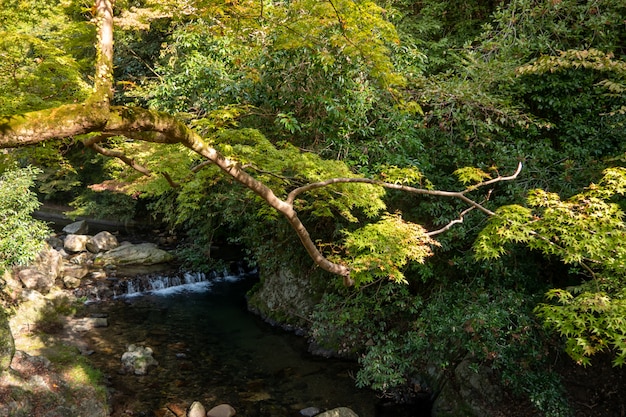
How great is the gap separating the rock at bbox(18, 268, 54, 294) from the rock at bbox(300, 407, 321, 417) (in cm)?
814

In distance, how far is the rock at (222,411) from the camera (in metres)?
7.21

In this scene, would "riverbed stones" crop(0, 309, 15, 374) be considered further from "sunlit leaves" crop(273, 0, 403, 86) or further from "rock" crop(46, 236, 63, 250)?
"rock" crop(46, 236, 63, 250)

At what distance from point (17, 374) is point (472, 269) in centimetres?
822

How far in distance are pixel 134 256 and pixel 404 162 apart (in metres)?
12.2

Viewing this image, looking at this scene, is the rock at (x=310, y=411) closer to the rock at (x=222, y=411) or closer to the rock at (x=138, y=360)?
the rock at (x=222, y=411)

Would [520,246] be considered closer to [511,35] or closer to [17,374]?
[511,35]

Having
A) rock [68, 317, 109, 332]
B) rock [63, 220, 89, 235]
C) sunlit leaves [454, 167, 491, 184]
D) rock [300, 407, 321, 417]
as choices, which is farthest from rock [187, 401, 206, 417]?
rock [63, 220, 89, 235]

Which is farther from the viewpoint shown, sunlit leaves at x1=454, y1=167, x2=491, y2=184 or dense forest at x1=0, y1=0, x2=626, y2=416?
sunlit leaves at x1=454, y1=167, x2=491, y2=184

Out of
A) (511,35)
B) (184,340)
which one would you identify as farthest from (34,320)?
(511,35)

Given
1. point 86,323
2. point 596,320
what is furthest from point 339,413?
point 86,323

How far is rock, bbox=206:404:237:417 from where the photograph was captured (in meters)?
7.21

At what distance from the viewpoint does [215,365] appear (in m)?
9.13

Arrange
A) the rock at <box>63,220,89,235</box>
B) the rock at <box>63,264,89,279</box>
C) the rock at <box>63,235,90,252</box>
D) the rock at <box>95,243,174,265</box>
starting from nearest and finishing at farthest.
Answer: the rock at <box>63,264,89,279</box> → the rock at <box>95,243,174,265</box> → the rock at <box>63,235,90,252</box> → the rock at <box>63,220,89,235</box>

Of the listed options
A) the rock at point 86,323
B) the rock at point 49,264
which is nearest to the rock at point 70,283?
the rock at point 49,264
